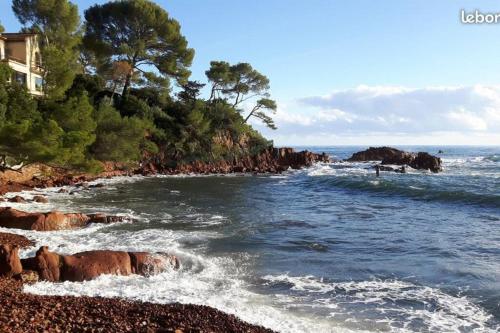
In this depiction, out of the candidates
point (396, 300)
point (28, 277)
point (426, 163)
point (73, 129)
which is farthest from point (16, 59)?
point (426, 163)

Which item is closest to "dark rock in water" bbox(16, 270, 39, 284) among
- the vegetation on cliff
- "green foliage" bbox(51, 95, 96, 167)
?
"green foliage" bbox(51, 95, 96, 167)

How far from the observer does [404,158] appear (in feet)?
224

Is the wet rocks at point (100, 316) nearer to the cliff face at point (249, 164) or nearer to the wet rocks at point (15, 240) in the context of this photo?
the wet rocks at point (15, 240)

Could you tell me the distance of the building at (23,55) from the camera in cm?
3809

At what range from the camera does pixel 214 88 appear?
60.8 m

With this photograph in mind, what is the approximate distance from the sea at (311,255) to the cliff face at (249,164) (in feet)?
64.7

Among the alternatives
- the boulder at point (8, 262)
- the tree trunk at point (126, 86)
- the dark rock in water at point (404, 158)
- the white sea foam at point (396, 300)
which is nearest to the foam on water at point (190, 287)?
the boulder at point (8, 262)

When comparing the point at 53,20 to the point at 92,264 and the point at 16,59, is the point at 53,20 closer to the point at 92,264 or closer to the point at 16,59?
the point at 16,59

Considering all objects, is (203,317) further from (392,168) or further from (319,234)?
(392,168)

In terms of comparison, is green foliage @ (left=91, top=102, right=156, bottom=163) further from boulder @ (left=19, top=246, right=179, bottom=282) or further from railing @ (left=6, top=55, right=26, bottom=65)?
boulder @ (left=19, top=246, right=179, bottom=282)

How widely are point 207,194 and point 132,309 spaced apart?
24.5 m

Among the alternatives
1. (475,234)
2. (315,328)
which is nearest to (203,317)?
(315,328)

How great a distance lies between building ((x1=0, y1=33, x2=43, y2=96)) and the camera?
125 feet

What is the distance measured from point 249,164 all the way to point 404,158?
2400 centimetres
